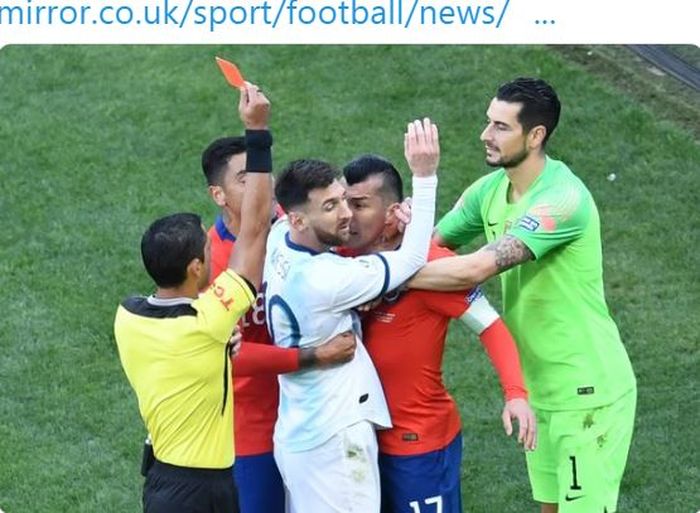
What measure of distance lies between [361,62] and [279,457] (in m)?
7.74

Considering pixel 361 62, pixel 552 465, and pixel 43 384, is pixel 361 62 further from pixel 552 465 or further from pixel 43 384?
pixel 552 465

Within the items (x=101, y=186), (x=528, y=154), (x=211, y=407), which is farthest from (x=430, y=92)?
(x=211, y=407)

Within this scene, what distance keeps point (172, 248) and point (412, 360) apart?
3.78ft

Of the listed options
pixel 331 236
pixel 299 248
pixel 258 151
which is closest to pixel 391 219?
A: pixel 331 236

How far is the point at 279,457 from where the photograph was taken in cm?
686

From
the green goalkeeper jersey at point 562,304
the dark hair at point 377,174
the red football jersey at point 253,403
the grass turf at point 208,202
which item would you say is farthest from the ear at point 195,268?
the grass turf at point 208,202

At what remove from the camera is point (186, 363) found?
6.29m

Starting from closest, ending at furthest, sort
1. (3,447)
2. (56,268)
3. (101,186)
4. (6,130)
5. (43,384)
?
(3,447) < (43,384) < (56,268) < (101,186) < (6,130)

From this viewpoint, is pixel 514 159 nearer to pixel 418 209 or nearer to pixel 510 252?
A: pixel 510 252

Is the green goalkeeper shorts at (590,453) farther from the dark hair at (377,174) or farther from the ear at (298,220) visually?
the ear at (298,220)

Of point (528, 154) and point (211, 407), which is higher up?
point (528, 154)

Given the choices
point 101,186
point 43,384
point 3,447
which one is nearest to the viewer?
point 3,447

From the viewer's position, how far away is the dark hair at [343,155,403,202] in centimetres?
677

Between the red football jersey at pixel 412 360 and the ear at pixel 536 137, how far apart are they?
0.61 m
